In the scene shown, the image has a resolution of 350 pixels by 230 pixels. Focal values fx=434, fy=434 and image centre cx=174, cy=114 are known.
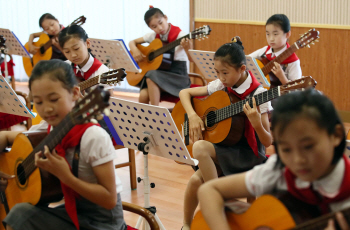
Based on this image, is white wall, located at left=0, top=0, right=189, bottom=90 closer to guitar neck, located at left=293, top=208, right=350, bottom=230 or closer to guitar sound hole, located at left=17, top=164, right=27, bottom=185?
guitar sound hole, located at left=17, top=164, right=27, bottom=185

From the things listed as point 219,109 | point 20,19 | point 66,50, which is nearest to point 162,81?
point 66,50

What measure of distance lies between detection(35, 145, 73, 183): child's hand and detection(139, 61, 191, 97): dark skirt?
2.64m

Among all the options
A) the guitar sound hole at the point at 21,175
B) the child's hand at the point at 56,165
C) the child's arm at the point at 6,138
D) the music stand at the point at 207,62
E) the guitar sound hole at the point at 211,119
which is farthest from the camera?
A: the music stand at the point at 207,62

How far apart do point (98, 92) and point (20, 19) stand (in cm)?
671

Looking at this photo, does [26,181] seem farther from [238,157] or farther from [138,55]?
[138,55]

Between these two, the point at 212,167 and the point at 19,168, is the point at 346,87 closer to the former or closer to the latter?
the point at 212,167

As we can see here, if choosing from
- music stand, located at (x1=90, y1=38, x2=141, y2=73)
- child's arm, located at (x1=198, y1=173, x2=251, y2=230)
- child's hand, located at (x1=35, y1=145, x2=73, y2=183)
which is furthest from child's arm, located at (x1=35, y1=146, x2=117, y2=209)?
music stand, located at (x1=90, y1=38, x2=141, y2=73)

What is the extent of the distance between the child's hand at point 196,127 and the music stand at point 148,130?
1.56ft

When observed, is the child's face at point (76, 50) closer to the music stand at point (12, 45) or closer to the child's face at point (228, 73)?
the child's face at point (228, 73)

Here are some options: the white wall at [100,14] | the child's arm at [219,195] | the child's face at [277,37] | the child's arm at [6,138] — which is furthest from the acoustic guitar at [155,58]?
the child's arm at [219,195]

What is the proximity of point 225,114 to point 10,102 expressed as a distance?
1.25m

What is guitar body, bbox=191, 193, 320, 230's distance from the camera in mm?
1174

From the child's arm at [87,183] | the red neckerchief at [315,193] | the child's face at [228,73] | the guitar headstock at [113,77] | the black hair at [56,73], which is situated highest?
the black hair at [56,73]

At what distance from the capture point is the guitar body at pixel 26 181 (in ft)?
5.05
